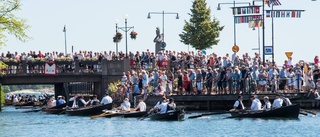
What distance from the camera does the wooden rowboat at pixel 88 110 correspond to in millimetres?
66000

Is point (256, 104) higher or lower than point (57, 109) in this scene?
higher

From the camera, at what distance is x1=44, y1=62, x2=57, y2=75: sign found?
76188 millimetres

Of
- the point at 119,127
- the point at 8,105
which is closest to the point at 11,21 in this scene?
the point at 119,127

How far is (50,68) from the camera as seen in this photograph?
251 ft

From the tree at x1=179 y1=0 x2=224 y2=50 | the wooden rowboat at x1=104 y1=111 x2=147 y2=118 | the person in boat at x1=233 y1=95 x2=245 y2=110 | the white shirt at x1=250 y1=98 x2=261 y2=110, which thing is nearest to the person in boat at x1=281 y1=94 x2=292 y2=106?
the white shirt at x1=250 y1=98 x2=261 y2=110

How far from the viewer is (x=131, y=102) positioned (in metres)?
66.8

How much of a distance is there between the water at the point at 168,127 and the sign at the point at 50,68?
12692 mm

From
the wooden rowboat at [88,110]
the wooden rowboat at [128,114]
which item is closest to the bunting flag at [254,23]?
the wooden rowboat at [88,110]

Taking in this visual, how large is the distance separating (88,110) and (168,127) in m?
13.8

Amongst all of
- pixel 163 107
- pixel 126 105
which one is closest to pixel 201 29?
pixel 126 105

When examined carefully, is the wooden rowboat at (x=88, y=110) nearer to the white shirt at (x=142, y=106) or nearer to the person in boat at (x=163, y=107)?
the white shirt at (x=142, y=106)

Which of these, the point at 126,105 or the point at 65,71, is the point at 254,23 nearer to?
the point at 126,105

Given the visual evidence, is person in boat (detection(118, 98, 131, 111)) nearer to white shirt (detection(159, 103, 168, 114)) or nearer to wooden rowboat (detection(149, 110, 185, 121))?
wooden rowboat (detection(149, 110, 185, 121))

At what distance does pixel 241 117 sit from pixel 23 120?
16501mm
